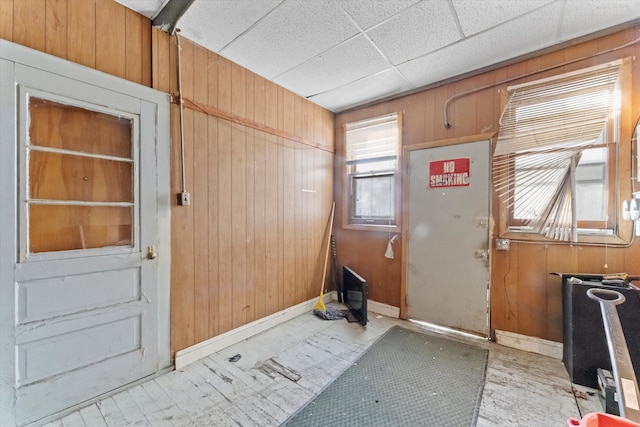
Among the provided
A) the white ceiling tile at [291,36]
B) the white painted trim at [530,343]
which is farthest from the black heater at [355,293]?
the white ceiling tile at [291,36]

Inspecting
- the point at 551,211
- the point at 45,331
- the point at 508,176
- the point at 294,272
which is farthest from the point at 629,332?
the point at 45,331

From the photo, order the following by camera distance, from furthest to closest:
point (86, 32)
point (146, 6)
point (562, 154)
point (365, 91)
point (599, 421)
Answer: point (365, 91)
point (562, 154)
point (146, 6)
point (86, 32)
point (599, 421)

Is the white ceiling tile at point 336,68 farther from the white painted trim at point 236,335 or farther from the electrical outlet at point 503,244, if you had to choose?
the white painted trim at point 236,335

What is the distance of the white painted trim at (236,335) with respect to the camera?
227 centimetres

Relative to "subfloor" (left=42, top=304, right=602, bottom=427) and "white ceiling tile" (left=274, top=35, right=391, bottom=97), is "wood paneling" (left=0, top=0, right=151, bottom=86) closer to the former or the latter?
"white ceiling tile" (left=274, top=35, right=391, bottom=97)

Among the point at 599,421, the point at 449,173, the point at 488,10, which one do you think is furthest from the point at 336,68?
the point at 599,421

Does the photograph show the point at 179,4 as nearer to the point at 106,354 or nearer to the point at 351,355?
the point at 106,354

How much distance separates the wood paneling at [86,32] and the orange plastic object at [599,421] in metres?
3.04

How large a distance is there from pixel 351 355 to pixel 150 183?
2.20 m

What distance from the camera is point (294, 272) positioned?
3.33 m

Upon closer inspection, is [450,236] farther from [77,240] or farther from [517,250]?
[77,240]

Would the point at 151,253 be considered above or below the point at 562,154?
below

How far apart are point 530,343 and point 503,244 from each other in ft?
3.00

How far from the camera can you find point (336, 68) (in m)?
2.73
